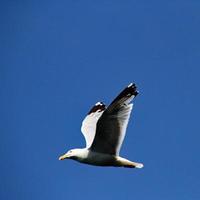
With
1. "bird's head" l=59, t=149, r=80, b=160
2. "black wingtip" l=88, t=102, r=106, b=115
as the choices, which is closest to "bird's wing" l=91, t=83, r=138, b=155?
"bird's head" l=59, t=149, r=80, b=160

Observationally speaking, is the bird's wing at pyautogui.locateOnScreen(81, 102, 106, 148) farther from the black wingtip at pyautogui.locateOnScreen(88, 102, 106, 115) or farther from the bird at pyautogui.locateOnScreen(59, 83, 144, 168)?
the bird at pyautogui.locateOnScreen(59, 83, 144, 168)

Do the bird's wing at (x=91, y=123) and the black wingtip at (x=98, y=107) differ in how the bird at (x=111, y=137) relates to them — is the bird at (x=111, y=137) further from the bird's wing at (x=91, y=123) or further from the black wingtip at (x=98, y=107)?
the black wingtip at (x=98, y=107)

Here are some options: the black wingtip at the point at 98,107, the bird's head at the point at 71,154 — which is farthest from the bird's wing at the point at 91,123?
the bird's head at the point at 71,154

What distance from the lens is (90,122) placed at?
16797 mm

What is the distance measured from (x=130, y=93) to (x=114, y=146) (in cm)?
140

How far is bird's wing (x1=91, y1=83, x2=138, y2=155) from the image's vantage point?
13516mm

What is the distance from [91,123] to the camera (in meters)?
16.7

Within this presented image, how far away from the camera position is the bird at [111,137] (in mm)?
13547

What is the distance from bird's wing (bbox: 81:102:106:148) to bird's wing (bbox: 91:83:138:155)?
4.45 ft

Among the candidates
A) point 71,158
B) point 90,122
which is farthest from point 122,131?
point 90,122

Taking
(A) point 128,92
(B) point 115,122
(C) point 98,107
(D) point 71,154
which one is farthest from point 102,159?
(C) point 98,107

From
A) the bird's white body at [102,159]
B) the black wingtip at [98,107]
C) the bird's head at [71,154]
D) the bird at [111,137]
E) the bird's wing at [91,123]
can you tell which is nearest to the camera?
the bird at [111,137]

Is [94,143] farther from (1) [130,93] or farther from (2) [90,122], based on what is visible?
(2) [90,122]

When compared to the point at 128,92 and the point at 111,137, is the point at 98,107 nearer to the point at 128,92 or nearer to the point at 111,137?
the point at 111,137
